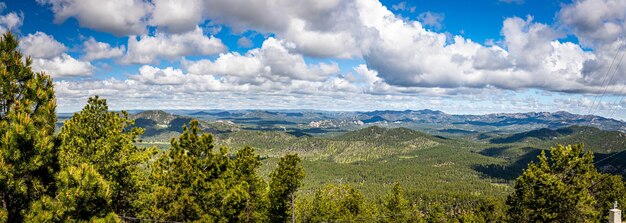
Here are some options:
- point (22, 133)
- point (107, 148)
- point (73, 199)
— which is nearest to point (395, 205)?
point (107, 148)

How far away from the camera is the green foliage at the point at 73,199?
36.5 ft

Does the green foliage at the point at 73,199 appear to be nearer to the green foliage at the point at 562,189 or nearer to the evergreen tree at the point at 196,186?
the evergreen tree at the point at 196,186

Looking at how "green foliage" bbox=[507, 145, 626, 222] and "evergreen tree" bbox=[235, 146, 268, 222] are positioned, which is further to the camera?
"green foliage" bbox=[507, 145, 626, 222]

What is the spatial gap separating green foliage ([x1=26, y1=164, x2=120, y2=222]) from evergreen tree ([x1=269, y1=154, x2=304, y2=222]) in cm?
2731

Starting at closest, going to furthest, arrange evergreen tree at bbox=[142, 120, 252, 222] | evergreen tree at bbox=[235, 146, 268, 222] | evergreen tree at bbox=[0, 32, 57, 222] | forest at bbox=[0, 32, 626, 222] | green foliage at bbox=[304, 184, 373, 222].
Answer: evergreen tree at bbox=[0, 32, 57, 222], forest at bbox=[0, 32, 626, 222], evergreen tree at bbox=[142, 120, 252, 222], evergreen tree at bbox=[235, 146, 268, 222], green foliage at bbox=[304, 184, 373, 222]

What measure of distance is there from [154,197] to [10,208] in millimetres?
13408

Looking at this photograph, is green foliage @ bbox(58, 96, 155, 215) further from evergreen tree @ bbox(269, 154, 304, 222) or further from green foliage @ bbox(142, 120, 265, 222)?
evergreen tree @ bbox(269, 154, 304, 222)

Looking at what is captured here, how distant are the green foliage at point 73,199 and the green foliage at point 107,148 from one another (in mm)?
14340

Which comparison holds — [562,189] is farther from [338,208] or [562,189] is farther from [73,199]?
[73,199]

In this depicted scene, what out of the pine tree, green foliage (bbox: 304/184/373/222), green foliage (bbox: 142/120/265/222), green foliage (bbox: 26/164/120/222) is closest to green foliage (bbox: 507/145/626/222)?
green foliage (bbox: 304/184/373/222)

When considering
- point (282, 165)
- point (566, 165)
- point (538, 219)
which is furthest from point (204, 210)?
point (566, 165)

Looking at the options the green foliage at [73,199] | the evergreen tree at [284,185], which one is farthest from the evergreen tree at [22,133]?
the evergreen tree at [284,185]

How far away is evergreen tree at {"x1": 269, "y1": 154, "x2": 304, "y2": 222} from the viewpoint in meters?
39.1

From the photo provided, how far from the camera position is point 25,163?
11227mm
